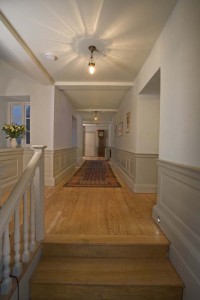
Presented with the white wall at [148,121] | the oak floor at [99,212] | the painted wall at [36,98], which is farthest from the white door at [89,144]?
the white wall at [148,121]

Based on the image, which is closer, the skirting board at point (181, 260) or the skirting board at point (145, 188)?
the skirting board at point (181, 260)

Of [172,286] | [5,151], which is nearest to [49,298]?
[172,286]

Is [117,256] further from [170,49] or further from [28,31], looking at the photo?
[28,31]

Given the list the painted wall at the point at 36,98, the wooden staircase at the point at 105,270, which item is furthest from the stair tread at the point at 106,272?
the painted wall at the point at 36,98

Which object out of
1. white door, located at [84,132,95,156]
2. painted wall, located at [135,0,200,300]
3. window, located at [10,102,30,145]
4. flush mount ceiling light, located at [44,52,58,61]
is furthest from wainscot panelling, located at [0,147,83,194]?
white door, located at [84,132,95,156]

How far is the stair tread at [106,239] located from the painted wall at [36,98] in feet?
9.10

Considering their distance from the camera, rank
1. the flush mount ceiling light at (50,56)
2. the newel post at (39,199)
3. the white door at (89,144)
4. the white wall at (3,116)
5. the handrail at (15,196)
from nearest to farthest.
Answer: the handrail at (15,196) < the newel post at (39,199) < the flush mount ceiling light at (50,56) < the white wall at (3,116) < the white door at (89,144)

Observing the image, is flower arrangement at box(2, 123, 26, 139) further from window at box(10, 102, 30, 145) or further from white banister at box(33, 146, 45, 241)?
white banister at box(33, 146, 45, 241)

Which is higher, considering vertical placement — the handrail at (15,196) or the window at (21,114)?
the window at (21,114)

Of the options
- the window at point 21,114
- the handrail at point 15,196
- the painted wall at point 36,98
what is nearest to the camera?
the handrail at point 15,196

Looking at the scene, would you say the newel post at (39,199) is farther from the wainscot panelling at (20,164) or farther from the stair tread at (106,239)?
the wainscot panelling at (20,164)

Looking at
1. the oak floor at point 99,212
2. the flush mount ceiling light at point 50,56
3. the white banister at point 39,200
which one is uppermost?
the flush mount ceiling light at point 50,56

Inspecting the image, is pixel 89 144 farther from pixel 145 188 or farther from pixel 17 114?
pixel 145 188

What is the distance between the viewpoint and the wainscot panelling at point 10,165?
137 inches
